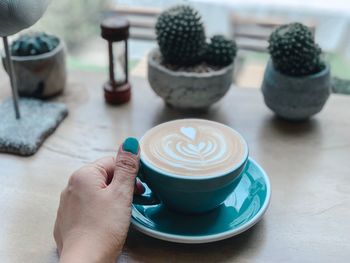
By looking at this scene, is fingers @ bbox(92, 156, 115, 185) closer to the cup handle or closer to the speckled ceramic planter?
the cup handle

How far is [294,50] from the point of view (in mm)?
670

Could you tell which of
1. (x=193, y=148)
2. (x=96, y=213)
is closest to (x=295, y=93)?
(x=193, y=148)

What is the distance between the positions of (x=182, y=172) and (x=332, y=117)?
38cm

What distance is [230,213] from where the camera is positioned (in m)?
0.53

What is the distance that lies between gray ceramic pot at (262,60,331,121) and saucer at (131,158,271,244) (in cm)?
19

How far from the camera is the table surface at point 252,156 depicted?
51cm

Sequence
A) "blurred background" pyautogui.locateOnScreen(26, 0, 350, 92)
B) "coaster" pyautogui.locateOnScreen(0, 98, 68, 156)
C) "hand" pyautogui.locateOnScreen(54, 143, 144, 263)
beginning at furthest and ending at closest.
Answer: "blurred background" pyautogui.locateOnScreen(26, 0, 350, 92), "coaster" pyautogui.locateOnScreen(0, 98, 68, 156), "hand" pyautogui.locateOnScreen(54, 143, 144, 263)

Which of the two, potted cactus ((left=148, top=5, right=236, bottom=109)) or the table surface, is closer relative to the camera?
the table surface

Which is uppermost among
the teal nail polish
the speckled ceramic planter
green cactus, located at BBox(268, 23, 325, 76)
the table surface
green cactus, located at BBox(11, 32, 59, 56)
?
green cactus, located at BBox(268, 23, 325, 76)

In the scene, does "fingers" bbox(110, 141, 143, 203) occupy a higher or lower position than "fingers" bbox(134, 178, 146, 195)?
higher

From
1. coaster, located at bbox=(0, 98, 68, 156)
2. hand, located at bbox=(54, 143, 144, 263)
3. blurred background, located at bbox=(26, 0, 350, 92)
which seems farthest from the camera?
blurred background, located at bbox=(26, 0, 350, 92)

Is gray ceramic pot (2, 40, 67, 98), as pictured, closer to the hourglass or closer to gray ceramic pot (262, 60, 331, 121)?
the hourglass

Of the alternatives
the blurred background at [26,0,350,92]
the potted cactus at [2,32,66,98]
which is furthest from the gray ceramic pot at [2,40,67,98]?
the blurred background at [26,0,350,92]

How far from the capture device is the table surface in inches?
20.2
